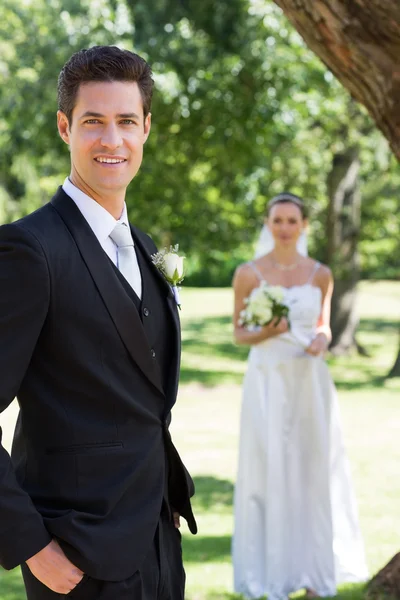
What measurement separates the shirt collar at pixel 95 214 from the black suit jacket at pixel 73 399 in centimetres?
3

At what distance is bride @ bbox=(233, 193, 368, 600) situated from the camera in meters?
6.08

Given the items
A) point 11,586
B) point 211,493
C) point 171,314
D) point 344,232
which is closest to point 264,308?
point 11,586

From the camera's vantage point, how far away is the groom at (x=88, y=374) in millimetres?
2264

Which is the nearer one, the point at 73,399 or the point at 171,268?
the point at 73,399

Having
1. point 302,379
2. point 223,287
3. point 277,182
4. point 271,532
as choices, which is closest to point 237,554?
point 271,532

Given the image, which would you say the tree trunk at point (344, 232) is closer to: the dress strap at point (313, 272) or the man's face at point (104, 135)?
the dress strap at point (313, 272)

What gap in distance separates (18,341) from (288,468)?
4.19 meters

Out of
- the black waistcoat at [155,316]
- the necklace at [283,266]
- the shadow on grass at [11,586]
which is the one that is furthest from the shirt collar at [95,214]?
the shadow on grass at [11,586]

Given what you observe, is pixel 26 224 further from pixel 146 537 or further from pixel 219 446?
pixel 219 446

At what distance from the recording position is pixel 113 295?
2.41m

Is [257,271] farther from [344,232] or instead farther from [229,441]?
[344,232]

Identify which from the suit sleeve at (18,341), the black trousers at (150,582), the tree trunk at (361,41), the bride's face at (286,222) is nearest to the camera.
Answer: the suit sleeve at (18,341)

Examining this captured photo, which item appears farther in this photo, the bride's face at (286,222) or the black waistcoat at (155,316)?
the bride's face at (286,222)

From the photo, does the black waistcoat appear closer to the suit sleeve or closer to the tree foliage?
the suit sleeve
